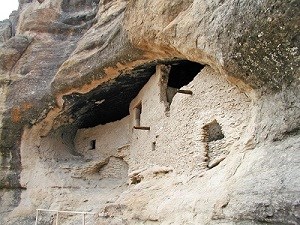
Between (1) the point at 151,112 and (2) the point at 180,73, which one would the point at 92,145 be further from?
(2) the point at 180,73

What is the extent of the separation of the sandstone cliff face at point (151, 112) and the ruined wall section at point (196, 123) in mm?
27

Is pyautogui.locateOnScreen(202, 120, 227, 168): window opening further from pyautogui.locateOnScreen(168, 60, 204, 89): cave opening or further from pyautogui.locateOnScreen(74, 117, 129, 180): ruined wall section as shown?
pyautogui.locateOnScreen(74, 117, 129, 180): ruined wall section

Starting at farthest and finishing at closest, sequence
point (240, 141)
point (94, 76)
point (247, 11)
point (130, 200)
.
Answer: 1. point (94, 76)
2. point (130, 200)
3. point (240, 141)
4. point (247, 11)

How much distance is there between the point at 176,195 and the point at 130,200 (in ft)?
4.96

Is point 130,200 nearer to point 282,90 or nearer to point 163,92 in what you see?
point 163,92

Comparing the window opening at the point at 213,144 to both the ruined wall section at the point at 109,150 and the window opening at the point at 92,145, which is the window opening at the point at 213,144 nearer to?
the ruined wall section at the point at 109,150

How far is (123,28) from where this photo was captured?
8.58 meters

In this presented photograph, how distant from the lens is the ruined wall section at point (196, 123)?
258 inches

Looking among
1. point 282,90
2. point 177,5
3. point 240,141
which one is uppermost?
point 177,5

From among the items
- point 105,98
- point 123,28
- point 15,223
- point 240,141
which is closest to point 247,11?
point 240,141

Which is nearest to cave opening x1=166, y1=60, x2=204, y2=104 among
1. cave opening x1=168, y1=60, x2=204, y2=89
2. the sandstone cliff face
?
cave opening x1=168, y1=60, x2=204, y2=89

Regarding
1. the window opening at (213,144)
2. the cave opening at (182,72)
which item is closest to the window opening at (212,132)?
the window opening at (213,144)

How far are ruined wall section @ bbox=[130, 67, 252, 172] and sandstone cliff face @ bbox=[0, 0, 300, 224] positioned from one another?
0.09 feet

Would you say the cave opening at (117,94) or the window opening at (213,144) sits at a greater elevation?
the cave opening at (117,94)
